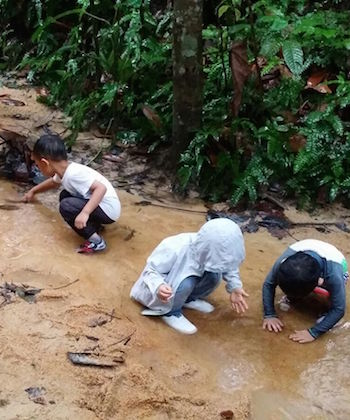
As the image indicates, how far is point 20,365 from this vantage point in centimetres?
314

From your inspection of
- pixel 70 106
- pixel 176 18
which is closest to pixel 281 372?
pixel 176 18

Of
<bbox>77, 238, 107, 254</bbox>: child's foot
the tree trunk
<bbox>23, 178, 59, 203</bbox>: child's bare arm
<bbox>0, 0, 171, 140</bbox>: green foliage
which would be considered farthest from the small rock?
<bbox>0, 0, 171, 140</bbox>: green foliage

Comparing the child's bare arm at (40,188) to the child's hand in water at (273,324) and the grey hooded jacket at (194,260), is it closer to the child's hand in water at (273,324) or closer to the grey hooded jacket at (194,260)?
the grey hooded jacket at (194,260)

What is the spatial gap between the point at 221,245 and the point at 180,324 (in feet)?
2.23

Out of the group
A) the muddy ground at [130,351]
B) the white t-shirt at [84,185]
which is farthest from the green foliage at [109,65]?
the muddy ground at [130,351]

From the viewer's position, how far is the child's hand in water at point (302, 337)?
3742mm

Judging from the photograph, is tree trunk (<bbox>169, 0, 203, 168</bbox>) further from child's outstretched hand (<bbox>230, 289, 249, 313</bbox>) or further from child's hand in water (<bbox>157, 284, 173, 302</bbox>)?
child's outstretched hand (<bbox>230, 289, 249, 313</bbox>)

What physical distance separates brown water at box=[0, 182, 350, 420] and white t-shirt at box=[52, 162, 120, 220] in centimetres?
33

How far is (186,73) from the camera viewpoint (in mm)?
5590

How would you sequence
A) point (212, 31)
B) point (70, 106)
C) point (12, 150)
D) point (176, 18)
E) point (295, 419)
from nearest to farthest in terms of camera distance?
1. point (295, 419)
2. point (176, 18)
3. point (12, 150)
4. point (212, 31)
5. point (70, 106)

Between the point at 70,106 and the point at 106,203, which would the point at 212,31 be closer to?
the point at 70,106

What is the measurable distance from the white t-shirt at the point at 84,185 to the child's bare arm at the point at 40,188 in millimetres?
361

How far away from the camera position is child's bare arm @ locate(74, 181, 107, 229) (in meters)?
4.34

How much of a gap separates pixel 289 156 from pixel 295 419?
298 cm
